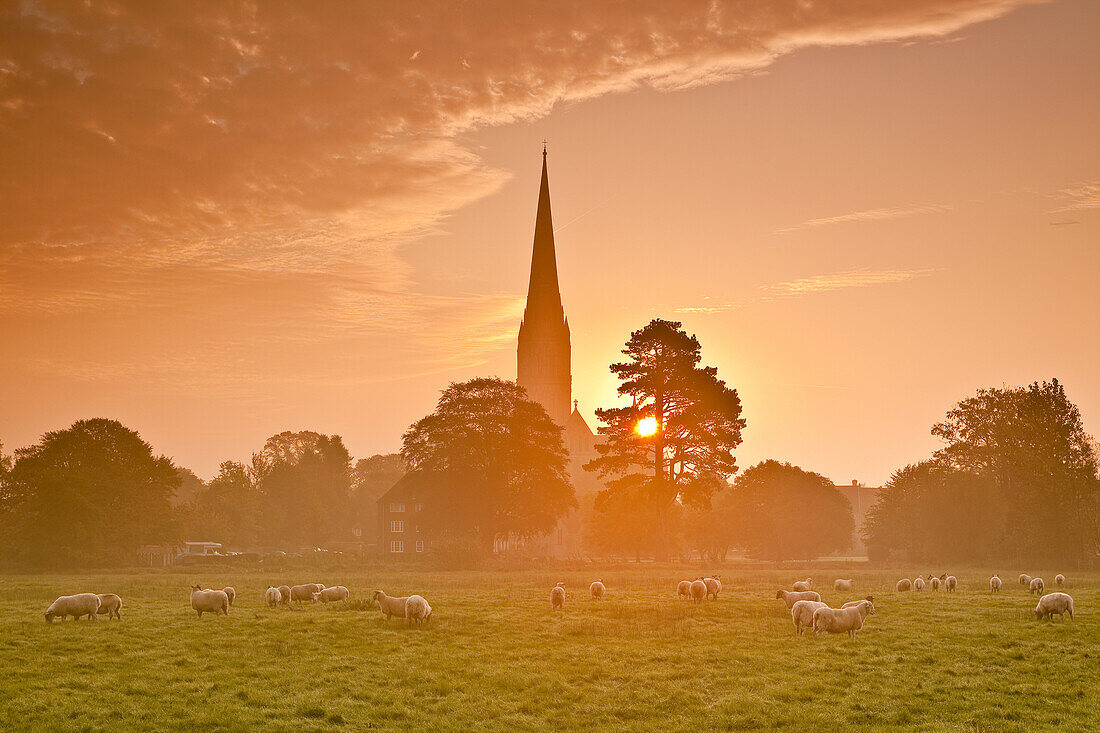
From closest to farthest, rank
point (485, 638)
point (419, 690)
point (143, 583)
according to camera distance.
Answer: point (419, 690), point (485, 638), point (143, 583)

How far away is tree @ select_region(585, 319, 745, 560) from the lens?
65.9 m

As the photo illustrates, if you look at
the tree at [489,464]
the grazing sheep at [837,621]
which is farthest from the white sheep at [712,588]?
the tree at [489,464]

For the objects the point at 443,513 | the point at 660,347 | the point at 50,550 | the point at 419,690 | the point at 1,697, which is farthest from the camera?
the point at 443,513

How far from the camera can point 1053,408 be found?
272 feet

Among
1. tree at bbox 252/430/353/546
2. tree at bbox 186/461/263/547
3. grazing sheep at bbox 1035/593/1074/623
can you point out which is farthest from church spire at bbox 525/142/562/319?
grazing sheep at bbox 1035/593/1074/623

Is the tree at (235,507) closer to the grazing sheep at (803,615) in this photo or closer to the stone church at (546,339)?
the stone church at (546,339)

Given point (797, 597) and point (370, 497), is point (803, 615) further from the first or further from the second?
point (370, 497)

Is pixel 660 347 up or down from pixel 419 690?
up

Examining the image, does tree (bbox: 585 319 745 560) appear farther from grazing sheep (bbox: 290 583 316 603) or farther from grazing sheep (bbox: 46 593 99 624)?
grazing sheep (bbox: 46 593 99 624)

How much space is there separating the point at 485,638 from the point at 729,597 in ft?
50.7

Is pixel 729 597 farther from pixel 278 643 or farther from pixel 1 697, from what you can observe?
pixel 1 697

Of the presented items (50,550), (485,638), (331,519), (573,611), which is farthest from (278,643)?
(331,519)

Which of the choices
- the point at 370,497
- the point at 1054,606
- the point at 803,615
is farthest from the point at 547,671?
the point at 370,497

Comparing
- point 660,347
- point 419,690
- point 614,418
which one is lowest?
point 419,690
